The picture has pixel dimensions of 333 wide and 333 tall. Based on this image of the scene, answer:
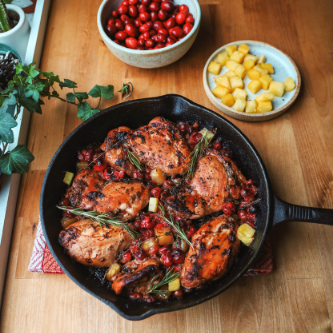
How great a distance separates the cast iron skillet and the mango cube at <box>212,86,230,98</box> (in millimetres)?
497

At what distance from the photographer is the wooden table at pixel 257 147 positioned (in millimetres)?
1991

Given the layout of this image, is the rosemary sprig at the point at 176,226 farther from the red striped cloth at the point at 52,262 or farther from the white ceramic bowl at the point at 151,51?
the white ceramic bowl at the point at 151,51

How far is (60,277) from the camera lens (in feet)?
6.84

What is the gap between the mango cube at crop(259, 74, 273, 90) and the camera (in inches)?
96.0

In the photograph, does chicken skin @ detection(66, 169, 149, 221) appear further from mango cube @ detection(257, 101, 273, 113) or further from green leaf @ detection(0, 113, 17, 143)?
mango cube @ detection(257, 101, 273, 113)

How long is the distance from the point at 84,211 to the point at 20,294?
829 millimetres

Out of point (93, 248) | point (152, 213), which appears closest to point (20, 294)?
point (93, 248)

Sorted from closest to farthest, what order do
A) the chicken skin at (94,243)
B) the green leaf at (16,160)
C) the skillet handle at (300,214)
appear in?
the skillet handle at (300,214)
the chicken skin at (94,243)
the green leaf at (16,160)

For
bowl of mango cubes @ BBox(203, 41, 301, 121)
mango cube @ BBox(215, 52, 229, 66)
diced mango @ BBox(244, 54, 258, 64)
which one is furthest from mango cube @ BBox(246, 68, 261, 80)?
mango cube @ BBox(215, 52, 229, 66)

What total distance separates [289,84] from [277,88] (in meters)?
0.12

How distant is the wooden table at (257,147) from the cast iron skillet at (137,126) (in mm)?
410

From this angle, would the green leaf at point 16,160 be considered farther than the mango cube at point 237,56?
No

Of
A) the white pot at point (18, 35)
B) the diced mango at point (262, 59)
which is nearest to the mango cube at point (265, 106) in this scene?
the diced mango at point (262, 59)

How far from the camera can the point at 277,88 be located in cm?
242
